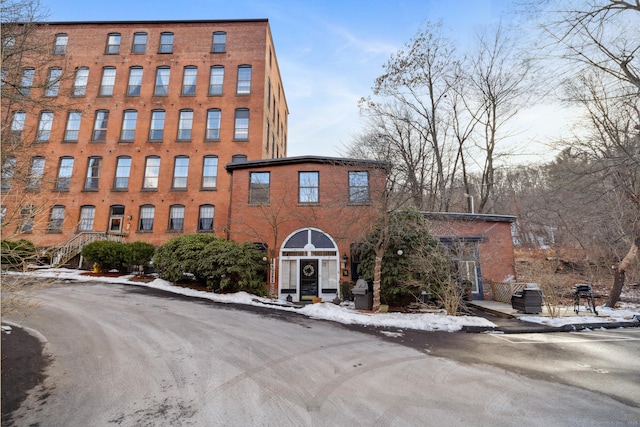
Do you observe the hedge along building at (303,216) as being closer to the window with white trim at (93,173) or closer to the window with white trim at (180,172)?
the window with white trim at (180,172)

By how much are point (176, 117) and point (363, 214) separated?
59.4ft

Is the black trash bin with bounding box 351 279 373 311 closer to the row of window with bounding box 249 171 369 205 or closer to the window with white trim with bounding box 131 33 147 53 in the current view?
the row of window with bounding box 249 171 369 205

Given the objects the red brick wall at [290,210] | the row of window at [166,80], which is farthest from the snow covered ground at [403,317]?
the row of window at [166,80]

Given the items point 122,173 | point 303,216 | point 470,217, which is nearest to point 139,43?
point 122,173

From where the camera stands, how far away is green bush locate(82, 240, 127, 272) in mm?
15898

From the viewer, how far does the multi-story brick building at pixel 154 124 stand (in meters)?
21.0

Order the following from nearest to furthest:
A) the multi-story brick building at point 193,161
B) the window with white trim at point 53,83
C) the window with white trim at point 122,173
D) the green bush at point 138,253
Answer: the window with white trim at point 53,83 → the multi-story brick building at point 193,161 → the green bush at point 138,253 → the window with white trim at point 122,173

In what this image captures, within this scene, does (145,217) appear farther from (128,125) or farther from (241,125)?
(241,125)

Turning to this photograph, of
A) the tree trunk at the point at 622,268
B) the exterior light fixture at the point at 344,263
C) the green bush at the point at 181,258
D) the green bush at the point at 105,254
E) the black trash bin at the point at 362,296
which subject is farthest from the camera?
the green bush at the point at 105,254

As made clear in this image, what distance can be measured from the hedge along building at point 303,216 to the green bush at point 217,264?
1101 millimetres

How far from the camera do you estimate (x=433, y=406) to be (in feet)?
12.7

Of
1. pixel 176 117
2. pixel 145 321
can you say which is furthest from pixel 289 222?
pixel 176 117

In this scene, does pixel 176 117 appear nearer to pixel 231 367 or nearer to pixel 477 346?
pixel 231 367

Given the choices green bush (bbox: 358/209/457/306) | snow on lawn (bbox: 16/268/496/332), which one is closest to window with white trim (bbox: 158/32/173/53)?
snow on lawn (bbox: 16/268/496/332)
